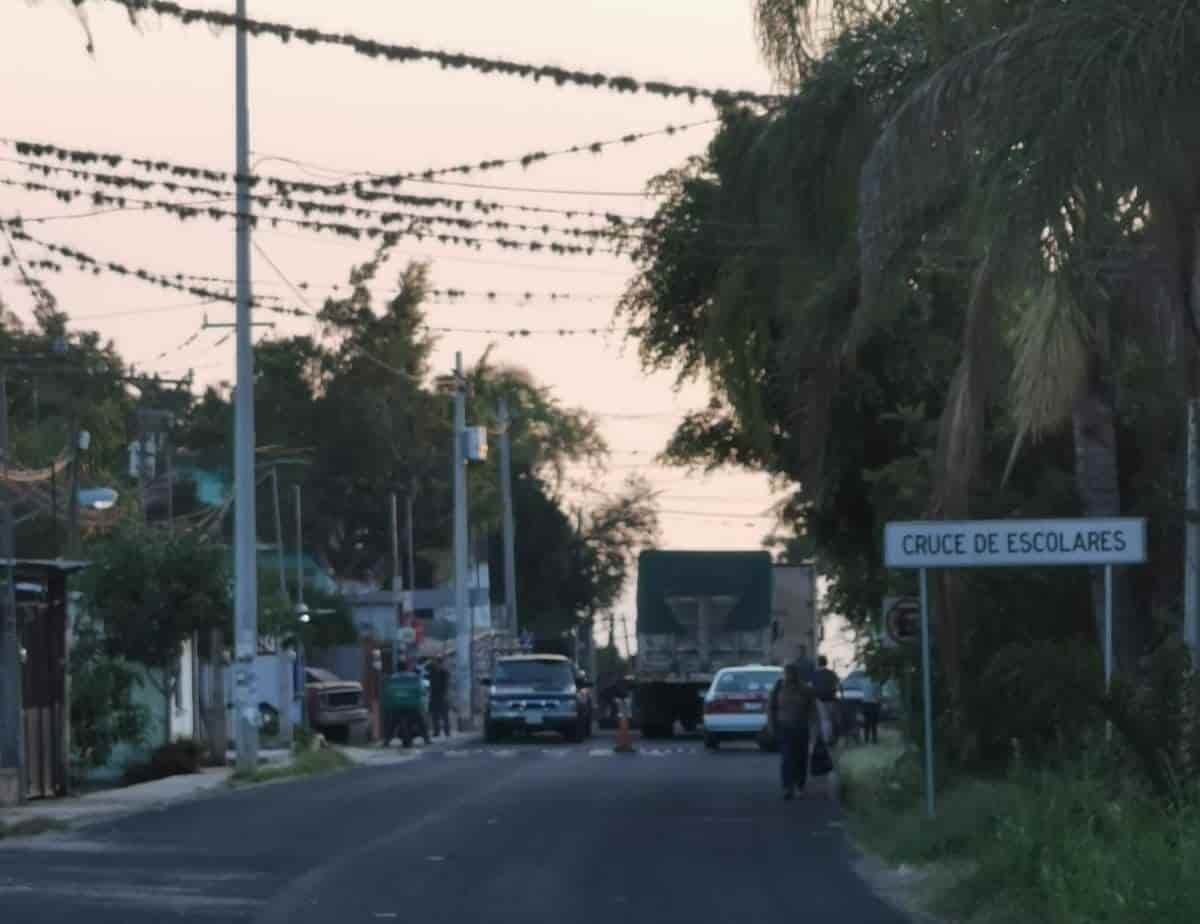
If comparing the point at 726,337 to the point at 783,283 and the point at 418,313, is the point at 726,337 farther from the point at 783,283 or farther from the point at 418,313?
the point at 418,313

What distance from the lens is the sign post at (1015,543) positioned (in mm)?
20547

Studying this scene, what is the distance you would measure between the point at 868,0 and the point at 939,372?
12516 millimetres

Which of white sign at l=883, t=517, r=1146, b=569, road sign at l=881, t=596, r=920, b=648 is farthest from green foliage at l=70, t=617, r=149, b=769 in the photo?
white sign at l=883, t=517, r=1146, b=569

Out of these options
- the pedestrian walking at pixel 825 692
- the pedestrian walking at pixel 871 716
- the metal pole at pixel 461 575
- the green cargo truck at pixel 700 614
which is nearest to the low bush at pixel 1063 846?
the pedestrian walking at pixel 825 692

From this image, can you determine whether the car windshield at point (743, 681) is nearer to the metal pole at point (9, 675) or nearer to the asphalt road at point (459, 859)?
the asphalt road at point (459, 859)

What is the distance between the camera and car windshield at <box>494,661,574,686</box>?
5369 centimetres

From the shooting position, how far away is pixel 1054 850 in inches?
618

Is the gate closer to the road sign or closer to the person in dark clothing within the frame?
the road sign

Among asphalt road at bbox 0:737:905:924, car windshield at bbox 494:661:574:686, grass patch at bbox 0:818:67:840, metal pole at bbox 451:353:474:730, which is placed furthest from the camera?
metal pole at bbox 451:353:474:730

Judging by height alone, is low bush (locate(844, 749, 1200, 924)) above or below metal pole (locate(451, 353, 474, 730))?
below

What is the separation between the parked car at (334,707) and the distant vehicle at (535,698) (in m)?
2.77

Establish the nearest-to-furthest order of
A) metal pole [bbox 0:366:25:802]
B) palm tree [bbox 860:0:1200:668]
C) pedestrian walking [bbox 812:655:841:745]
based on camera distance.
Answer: palm tree [bbox 860:0:1200:668] < metal pole [bbox 0:366:25:802] < pedestrian walking [bbox 812:655:841:745]

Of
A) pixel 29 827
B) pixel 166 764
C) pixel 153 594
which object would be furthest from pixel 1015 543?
pixel 166 764

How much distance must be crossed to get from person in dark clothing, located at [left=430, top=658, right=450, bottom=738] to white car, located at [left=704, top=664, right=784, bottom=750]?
9.27 meters
